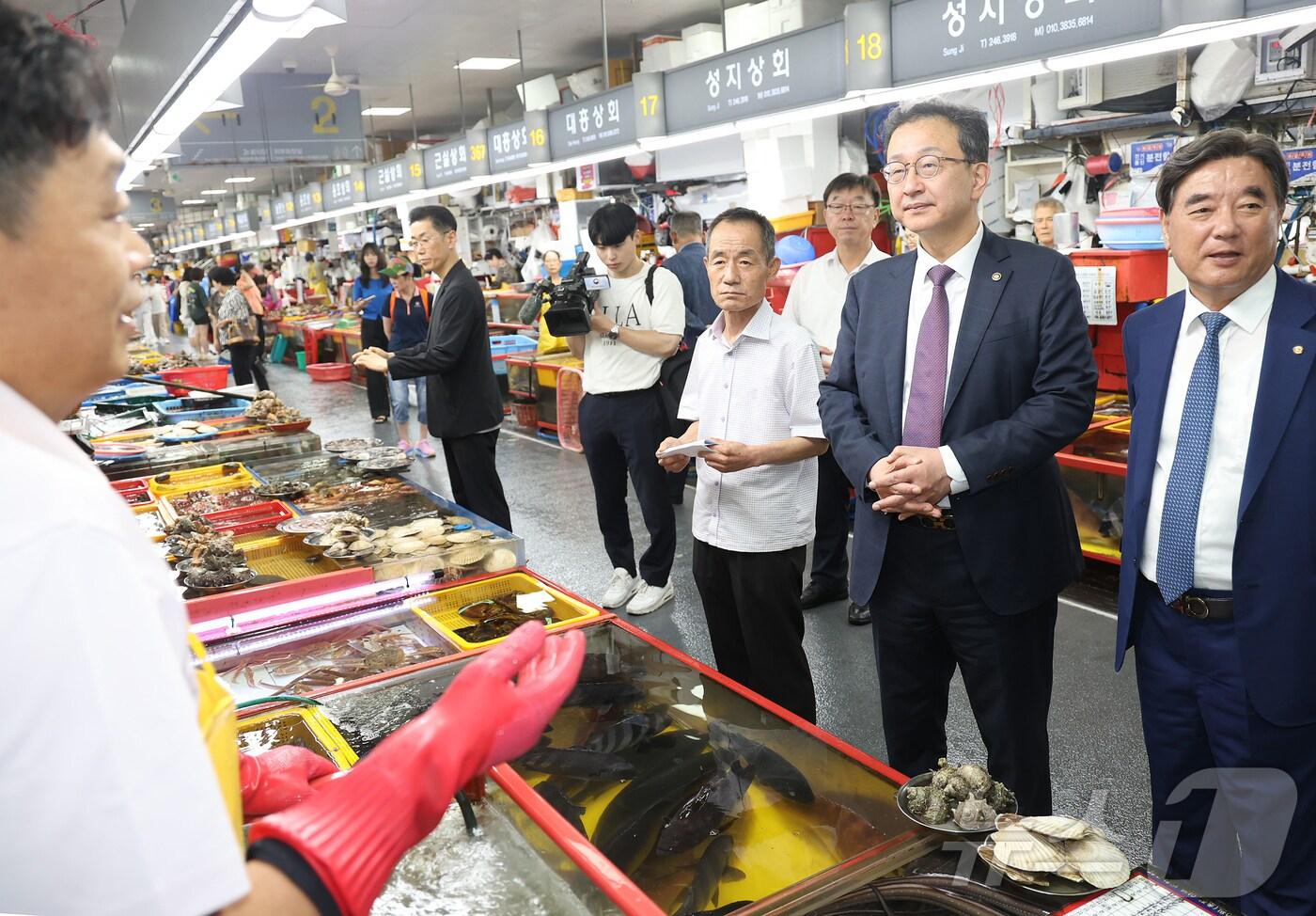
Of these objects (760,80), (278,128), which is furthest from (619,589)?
(278,128)

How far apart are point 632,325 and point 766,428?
66.5 inches

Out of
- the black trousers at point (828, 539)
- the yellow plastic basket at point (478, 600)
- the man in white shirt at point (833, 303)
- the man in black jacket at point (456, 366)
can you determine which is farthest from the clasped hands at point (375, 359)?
the black trousers at point (828, 539)

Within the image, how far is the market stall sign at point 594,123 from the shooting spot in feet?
22.6

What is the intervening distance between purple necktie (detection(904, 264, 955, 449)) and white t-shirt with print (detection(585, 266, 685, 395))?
7.24ft

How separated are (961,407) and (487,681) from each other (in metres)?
1.57

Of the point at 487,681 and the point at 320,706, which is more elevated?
the point at 487,681

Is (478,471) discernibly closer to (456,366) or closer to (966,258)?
(456,366)

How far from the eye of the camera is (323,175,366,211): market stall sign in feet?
39.5

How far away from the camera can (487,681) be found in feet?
2.76

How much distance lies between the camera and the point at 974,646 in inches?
84.9

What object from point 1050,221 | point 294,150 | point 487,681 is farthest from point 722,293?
point 294,150

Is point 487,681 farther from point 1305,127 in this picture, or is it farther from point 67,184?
point 1305,127

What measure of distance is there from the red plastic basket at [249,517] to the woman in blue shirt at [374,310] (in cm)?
542

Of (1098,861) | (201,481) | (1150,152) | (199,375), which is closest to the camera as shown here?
(1098,861)
